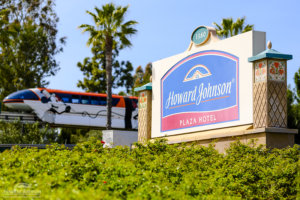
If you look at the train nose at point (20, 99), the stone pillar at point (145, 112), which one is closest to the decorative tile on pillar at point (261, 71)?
the stone pillar at point (145, 112)

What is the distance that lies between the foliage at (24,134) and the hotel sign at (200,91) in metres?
21.1

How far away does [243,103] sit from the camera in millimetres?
17016

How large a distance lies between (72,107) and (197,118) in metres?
26.5

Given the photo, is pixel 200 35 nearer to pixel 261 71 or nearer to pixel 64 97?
pixel 261 71

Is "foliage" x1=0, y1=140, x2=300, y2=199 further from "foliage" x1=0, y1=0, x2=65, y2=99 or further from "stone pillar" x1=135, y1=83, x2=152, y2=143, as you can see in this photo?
"foliage" x1=0, y1=0, x2=65, y2=99

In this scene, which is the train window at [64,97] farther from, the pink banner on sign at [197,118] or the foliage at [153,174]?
the foliage at [153,174]

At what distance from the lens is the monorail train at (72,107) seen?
42.6 metres

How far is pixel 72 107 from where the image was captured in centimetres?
4425

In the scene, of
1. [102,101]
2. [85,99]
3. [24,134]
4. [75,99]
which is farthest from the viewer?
[102,101]

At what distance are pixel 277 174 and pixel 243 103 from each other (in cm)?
520

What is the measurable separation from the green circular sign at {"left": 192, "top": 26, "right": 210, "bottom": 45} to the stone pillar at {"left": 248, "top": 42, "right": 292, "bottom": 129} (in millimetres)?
3353

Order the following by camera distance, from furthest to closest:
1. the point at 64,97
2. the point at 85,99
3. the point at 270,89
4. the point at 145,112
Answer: the point at 85,99
the point at 64,97
the point at 145,112
the point at 270,89

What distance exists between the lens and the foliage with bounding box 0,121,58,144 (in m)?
40.1

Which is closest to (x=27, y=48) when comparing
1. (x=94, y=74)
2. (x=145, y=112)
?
(x=94, y=74)
